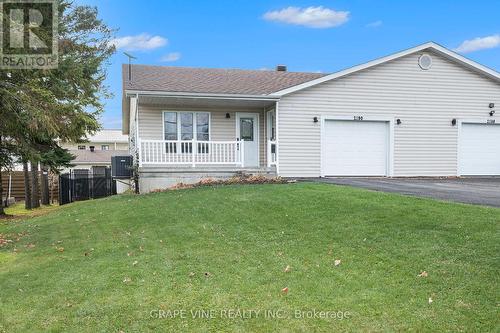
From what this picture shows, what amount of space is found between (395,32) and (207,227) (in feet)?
68.2

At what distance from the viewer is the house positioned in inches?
589

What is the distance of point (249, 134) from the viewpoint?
16641mm

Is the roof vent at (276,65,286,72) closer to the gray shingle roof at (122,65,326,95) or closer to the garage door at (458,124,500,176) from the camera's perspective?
the gray shingle roof at (122,65,326,95)

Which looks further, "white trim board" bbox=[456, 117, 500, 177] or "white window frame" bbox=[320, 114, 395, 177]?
"white trim board" bbox=[456, 117, 500, 177]

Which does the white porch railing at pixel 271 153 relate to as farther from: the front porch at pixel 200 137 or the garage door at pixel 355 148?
the garage door at pixel 355 148

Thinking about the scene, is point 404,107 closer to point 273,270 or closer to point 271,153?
point 271,153

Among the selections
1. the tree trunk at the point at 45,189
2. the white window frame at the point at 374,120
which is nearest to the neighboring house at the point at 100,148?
the tree trunk at the point at 45,189

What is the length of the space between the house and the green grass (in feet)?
22.4

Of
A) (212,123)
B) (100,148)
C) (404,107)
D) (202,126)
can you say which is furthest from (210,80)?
(100,148)

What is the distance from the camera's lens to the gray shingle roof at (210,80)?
15094 mm

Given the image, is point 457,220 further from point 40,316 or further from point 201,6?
point 201,6

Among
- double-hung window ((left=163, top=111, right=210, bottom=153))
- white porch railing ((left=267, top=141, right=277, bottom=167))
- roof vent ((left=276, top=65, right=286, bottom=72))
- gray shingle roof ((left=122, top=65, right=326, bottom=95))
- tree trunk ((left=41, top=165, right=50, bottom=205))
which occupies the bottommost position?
tree trunk ((left=41, top=165, right=50, bottom=205))

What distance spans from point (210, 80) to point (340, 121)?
221 inches

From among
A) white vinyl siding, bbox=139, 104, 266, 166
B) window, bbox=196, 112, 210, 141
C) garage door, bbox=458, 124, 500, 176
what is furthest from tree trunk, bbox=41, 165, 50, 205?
garage door, bbox=458, 124, 500, 176
